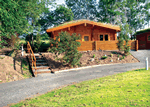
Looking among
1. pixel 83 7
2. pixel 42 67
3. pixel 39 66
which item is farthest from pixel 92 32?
pixel 83 7

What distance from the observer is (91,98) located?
529 cm

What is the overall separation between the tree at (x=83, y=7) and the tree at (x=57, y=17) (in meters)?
11.8

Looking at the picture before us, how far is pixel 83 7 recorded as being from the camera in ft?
153

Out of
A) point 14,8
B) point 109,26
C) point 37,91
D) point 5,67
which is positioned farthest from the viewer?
point 109,26

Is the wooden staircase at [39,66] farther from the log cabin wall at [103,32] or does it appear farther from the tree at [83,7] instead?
the tree at [83,7]

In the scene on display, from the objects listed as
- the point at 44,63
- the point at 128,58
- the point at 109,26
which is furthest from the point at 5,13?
the point at 109,26

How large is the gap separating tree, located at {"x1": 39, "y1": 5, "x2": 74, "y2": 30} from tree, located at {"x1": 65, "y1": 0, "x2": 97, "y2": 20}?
38.6ft

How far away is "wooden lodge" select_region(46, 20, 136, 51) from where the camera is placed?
20656 mm

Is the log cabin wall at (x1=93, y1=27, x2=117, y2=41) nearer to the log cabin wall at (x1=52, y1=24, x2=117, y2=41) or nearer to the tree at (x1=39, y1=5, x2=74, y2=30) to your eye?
the log cabin wall at (x1=52, y1=24, x2=117, y2=41)

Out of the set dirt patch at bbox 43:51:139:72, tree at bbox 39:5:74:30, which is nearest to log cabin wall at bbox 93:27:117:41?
dirt patch at bbox 43:51:139:72

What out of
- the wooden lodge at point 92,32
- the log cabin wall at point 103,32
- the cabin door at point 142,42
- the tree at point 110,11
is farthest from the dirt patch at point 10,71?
the tree at point 110,11

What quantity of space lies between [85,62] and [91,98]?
10585 millimetres

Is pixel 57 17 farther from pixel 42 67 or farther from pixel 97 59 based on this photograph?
pixel 42 67

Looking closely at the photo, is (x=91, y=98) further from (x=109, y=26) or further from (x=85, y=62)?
(x=109, y=26)
